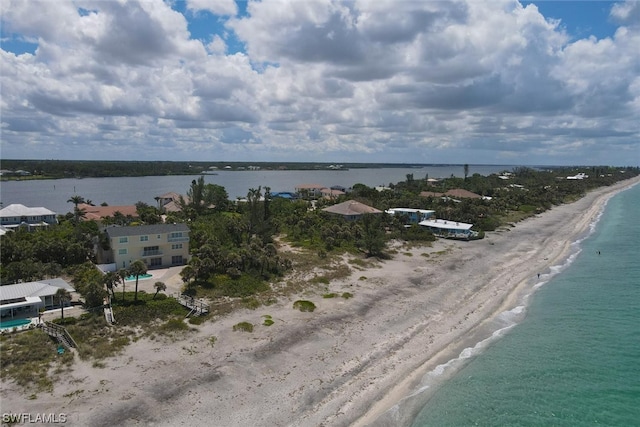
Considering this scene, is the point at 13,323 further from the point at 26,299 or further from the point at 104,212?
the point at 104,212

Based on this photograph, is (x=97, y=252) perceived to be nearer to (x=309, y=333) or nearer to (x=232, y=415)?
(x=309, y=333)

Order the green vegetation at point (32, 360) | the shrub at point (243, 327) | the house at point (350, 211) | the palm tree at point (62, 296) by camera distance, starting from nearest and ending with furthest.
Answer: the green vegetation at point (32, 360)
the shrub at point (243, 327)
the palm tree at point (62, 296)
the house at point (350, 211)

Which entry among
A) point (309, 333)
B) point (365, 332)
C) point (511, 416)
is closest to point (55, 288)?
point (309, 333)

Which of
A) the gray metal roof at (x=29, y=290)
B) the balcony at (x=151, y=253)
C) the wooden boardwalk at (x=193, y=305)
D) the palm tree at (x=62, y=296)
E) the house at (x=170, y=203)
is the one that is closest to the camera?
the palm tree at (x=62, y=296)

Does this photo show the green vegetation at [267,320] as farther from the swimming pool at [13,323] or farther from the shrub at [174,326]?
the swimming pool at [13,323]

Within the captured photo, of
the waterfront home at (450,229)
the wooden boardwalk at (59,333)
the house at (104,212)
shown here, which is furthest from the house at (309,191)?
the wooden boardwalk at (59,333)
